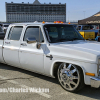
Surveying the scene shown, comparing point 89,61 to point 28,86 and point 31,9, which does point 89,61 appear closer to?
point 28,86

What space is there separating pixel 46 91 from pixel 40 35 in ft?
4.85

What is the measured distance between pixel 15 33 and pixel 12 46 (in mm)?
409

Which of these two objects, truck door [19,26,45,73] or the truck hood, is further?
truck door [19,26,45,73]

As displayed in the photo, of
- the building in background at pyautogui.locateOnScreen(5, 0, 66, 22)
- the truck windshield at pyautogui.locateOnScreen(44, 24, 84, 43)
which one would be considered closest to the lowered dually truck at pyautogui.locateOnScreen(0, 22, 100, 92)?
the truck windshield at pyautogui.locateOnScreen(44, 24, 84, 43)

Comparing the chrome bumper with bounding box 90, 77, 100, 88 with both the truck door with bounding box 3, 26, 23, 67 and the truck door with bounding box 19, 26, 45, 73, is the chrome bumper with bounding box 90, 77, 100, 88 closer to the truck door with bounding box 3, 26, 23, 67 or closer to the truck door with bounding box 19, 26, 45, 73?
the truck door with bounding box 19, 26, 45, 73

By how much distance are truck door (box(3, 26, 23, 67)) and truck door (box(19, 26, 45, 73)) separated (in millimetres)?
230

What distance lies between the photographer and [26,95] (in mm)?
3773

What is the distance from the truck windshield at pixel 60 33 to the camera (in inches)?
178

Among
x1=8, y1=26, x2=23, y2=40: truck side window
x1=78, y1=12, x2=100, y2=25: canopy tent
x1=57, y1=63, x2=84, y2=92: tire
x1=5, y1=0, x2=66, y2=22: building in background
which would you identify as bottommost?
x1=57, y1=63, x2=84, y2=92: tire

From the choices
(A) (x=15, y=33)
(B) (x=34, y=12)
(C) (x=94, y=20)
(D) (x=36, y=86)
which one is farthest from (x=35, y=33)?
(B) (x=34, y=12)

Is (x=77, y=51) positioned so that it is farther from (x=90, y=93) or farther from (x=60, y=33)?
(x=60, y=33)

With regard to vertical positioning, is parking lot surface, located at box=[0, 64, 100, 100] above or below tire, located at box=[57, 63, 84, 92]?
below

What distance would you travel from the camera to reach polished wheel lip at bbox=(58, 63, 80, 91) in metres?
3.76

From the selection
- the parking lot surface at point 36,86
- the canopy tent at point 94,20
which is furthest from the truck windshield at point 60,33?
the canopy tent at point 94,20
